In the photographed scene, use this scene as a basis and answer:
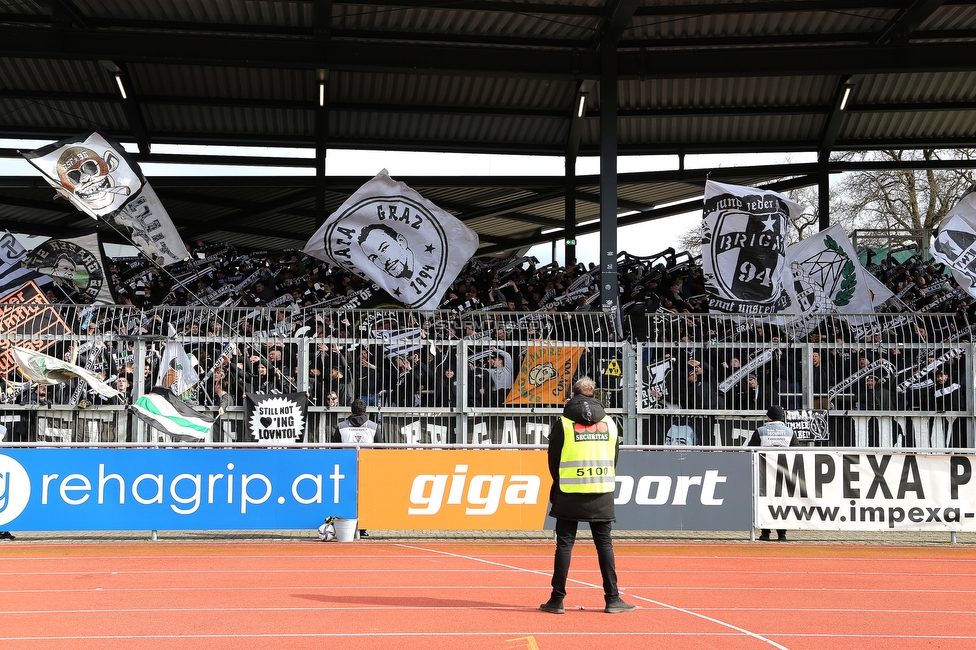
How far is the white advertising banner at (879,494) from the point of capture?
14.3 metres

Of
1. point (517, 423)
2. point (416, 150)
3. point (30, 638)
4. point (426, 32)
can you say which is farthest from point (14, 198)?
point (30, 638)

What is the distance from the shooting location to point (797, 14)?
822 inches

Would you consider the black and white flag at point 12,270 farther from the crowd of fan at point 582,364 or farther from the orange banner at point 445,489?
the orange banner at point 445,489

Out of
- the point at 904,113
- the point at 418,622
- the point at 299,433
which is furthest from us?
the point at 904,113

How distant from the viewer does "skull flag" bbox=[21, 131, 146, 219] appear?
17391 mm

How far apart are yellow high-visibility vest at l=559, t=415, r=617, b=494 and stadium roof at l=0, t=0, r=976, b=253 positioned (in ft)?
38.8

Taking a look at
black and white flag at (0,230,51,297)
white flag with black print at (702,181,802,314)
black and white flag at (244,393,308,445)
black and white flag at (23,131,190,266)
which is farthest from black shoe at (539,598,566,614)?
black and white flag at (0,230,51,297)

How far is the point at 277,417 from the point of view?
16875mm

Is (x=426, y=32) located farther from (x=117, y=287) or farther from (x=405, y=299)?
(x=117, y=287)

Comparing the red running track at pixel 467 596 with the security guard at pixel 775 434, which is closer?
the red running track at pixel 467 596

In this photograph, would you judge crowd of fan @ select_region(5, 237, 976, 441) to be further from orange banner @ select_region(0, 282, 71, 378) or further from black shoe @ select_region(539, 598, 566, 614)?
black shoe @ select_region(539, 598, 566, 614)

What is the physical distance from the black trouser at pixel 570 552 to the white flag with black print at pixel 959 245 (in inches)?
468

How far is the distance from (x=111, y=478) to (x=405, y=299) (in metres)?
6.46

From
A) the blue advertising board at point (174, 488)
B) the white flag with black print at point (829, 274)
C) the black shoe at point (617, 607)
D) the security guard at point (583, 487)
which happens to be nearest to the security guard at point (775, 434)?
the blue advertising board at point (174, 488)
